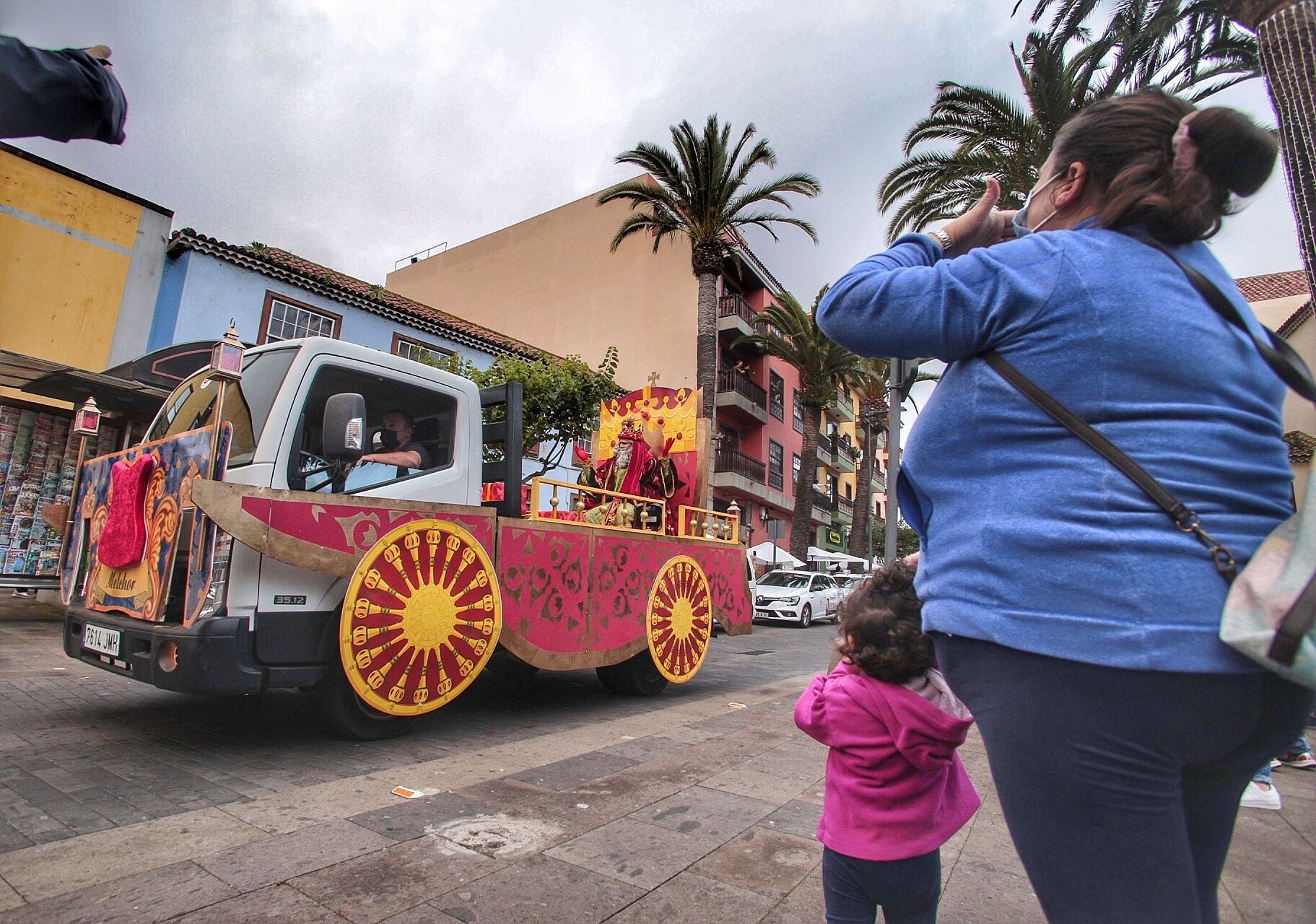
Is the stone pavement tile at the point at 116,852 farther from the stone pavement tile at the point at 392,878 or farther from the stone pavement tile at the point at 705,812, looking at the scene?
the stone pavement tile at the point at 705,812

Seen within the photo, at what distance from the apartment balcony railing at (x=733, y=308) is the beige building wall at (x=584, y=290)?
271 centimetres

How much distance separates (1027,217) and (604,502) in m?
5.56

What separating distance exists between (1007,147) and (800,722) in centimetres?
1363

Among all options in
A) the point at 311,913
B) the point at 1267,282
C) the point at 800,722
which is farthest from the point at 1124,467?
the point at 1267,282

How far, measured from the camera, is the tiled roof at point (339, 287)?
13406mm

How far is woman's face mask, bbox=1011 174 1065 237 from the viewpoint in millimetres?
1275

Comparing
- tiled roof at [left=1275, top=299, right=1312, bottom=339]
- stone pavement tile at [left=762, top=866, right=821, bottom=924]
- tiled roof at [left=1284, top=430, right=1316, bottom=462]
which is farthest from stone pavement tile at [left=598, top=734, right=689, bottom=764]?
tiled roof at [left=1275, top=299, right=1312, bottom=339]

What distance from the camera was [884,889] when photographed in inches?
70.6

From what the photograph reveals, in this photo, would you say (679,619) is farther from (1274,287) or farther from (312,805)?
(1274,287)

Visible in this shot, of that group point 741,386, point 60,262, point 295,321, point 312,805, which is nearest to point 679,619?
point 312,805

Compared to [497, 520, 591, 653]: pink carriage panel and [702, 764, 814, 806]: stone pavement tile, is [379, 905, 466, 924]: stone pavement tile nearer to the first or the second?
[702, 764, 814, 806]: stone pavement tile

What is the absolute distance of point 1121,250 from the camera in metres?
1.12

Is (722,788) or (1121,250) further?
(722,788)

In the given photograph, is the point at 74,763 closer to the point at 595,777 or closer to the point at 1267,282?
the point at 595,777
